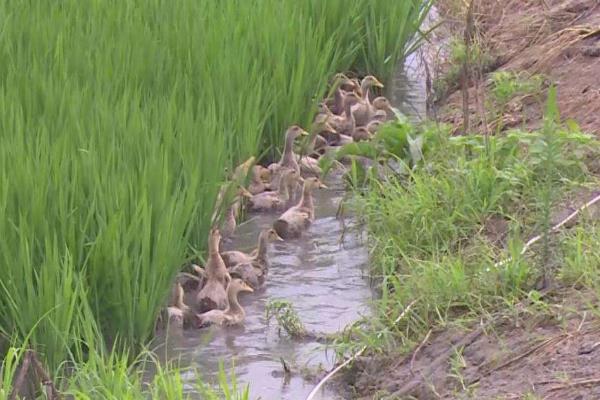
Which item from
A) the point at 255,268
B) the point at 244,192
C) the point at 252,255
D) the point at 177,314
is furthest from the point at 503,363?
the point at 244,192

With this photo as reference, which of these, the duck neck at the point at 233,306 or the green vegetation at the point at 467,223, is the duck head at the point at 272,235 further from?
the duck neck at the point at 233,306

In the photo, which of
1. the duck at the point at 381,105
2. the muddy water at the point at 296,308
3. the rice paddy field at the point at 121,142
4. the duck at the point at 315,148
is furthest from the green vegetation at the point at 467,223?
the duck at the point at 381,105

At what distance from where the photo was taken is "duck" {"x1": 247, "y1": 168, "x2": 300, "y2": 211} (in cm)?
554

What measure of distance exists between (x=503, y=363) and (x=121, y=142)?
1623mm

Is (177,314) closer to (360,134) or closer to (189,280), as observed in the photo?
(189,280)

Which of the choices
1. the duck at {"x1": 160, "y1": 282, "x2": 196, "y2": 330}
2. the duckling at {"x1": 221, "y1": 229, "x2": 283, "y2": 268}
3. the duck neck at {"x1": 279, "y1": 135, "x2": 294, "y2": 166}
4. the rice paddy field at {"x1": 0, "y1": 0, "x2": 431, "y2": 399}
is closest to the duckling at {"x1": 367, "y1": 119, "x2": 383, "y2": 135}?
the rice paddy field at {"x1": 0, "y1": 0, "x2": 431, "y2": 399}

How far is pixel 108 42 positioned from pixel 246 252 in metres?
1.12

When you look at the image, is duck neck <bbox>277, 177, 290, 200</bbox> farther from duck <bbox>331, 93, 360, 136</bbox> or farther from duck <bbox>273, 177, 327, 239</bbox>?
duck <bbox>331, 93, 360, 136</bbox>

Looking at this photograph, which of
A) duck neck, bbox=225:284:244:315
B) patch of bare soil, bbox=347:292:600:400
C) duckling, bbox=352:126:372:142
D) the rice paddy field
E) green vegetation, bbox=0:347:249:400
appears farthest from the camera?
duckling, bbox=352:126:372:142

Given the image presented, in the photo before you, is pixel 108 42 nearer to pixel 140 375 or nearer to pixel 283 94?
pixel 283 94

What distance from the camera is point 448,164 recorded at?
529 centimetres

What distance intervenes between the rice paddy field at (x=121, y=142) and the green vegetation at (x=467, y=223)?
26.4 inches

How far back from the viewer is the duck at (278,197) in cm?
554

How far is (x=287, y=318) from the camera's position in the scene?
14.5 feet
